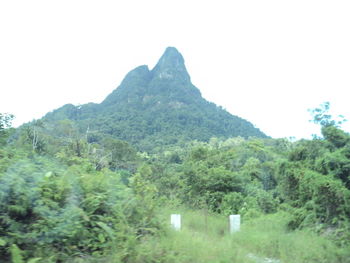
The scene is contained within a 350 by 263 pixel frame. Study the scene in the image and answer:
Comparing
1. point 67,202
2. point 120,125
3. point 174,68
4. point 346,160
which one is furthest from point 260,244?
point 174,68

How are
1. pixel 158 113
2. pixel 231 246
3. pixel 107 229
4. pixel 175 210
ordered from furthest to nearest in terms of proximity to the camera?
1. pixel 158 113
2. pixel 175 210
3. pixel 231 246
4. pixel 107 229

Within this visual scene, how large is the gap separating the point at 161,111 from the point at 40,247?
296 ft

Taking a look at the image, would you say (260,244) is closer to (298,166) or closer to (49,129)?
(298,166)

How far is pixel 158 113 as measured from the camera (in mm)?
91312

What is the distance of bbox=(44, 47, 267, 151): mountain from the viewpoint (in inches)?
2822

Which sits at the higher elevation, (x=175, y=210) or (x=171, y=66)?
(x=171, y=66)

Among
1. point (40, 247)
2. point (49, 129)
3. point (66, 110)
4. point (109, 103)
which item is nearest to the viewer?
point (40, 247)

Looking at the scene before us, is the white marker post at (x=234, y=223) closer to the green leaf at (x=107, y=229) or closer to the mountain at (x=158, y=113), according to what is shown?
the green leaf at (x=107, y=229)

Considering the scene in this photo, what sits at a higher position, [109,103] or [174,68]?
[174,68]

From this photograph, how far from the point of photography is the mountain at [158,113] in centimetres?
7169

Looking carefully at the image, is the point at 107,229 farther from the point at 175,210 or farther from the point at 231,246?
the point at 175,210

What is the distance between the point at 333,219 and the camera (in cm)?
706

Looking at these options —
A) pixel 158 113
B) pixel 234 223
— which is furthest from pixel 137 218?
pixel 158 113

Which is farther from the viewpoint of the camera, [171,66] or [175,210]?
[171,66]
